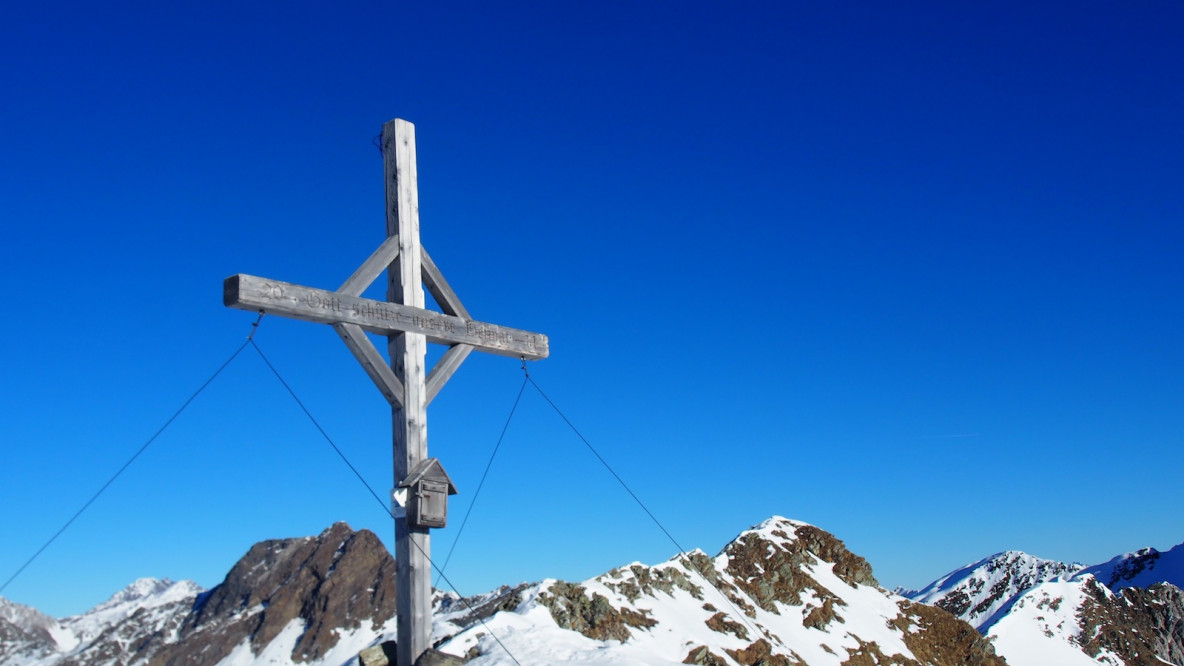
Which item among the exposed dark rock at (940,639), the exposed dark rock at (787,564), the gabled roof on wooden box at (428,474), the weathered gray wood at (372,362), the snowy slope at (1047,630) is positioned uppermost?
the snowy slope at (1047,630)

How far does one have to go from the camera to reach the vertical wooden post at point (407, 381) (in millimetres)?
10875

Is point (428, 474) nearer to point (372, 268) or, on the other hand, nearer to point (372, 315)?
point (372, 315)

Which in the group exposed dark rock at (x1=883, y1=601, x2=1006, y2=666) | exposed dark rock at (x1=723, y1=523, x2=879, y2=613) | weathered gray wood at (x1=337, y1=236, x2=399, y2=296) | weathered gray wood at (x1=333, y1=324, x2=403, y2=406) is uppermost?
exposed dark rock at (x1=723, y1=523, x2=879, y2=613)

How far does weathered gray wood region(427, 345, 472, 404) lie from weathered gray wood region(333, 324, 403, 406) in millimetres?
473

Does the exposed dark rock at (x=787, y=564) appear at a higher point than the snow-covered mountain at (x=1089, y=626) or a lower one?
lower

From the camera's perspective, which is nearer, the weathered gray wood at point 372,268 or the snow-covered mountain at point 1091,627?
the weathered gray wood at point 372,268

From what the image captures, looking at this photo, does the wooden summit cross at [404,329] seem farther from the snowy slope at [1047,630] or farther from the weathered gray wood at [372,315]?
the snowy slope at [1047,630]

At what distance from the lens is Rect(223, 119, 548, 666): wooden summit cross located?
10.6m

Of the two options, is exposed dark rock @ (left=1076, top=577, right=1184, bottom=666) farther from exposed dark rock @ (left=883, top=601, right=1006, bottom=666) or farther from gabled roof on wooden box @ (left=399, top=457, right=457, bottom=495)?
gabled roof on wooden box @ (left=399, top=457, right=457, bottom=495)

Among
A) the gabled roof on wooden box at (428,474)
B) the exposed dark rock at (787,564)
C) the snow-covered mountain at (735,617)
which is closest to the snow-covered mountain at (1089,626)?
the exposed dark rock at (787,564)

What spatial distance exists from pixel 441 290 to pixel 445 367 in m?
0.95

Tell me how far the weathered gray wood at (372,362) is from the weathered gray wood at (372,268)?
41 centimetres

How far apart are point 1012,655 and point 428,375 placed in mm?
81275

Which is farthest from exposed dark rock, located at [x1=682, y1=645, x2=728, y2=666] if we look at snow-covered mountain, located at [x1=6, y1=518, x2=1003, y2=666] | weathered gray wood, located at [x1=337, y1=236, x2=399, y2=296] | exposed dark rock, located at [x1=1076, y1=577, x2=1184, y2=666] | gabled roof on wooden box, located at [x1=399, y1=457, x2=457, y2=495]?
exposed dark rock, located at [x1=1076, y1=577, x2=1184, y2=666]
